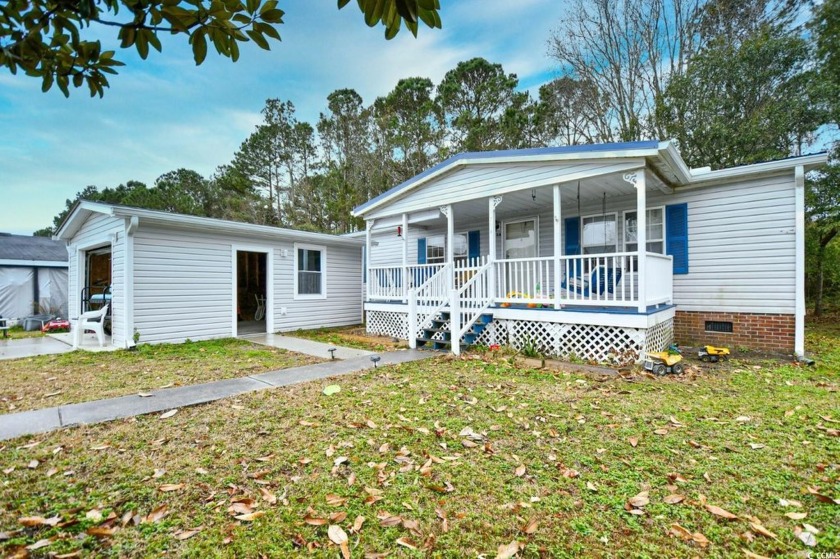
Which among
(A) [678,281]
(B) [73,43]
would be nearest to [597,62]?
(A) [678,281]

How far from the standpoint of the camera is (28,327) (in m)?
12.3

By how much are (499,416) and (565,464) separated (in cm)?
108

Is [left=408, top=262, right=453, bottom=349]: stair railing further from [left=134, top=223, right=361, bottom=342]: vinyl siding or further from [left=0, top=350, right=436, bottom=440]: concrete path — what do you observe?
[left=134, top=223, right=361, bottom=342]: vinyl siding

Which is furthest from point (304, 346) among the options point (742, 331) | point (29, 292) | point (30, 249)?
point (30, 249)

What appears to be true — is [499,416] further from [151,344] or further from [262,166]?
[262,166]

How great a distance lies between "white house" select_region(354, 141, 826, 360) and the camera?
21.7 feet

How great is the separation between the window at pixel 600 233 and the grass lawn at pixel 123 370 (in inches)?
259

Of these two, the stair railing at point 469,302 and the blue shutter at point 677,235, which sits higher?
the blue shutter at point 677,235

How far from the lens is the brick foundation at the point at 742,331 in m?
7.00

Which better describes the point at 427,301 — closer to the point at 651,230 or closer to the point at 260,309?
the point at 651,230

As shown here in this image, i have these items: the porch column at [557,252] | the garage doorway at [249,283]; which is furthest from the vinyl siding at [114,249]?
the porch column at [557,252]

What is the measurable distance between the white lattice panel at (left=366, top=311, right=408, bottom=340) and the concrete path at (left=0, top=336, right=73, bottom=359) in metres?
6.53

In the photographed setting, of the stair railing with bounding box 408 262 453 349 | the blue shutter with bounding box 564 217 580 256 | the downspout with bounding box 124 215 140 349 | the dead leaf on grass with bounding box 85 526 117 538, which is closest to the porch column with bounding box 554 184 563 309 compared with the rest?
the blue shutter with bounding box 564 217 580 256

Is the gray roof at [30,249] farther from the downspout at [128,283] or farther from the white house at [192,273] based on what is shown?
the downspout at [128,283]
